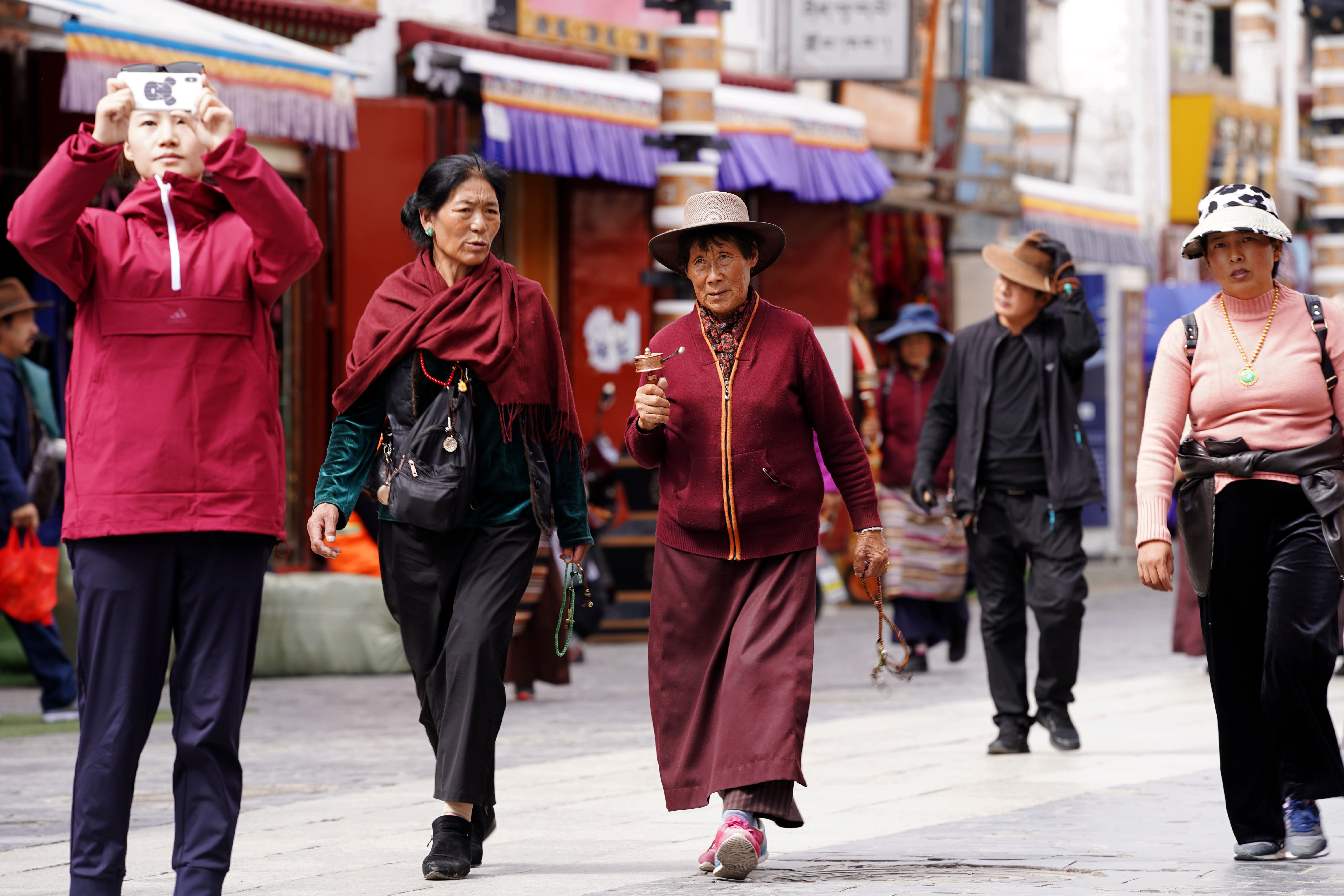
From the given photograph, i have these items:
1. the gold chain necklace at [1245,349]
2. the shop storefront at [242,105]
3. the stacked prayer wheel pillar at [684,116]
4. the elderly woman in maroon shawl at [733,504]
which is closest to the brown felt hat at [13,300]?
the shop storefront at [242,105]

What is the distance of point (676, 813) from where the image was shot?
24.7 ft

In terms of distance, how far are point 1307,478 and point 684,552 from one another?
5.68 feet

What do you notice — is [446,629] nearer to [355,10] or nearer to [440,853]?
[440,853]

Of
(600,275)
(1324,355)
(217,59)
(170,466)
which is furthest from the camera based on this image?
(600,275)

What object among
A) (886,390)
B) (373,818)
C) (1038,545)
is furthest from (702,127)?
(373,818)

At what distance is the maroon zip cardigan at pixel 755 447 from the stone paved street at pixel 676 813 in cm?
94

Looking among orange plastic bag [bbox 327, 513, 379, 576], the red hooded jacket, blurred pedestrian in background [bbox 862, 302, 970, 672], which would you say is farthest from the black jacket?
the red hooded jacket

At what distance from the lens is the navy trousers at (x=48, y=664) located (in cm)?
1052

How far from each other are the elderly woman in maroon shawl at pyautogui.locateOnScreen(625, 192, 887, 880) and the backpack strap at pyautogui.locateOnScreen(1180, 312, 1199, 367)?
96 centimetres

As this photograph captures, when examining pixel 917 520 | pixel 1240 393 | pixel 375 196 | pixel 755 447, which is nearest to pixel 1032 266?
pixel 1240 393

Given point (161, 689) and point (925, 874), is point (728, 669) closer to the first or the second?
point (925, 874)

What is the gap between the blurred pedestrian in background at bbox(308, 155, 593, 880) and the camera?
6207 mm

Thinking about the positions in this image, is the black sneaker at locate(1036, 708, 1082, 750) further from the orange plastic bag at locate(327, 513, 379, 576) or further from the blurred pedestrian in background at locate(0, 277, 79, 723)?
the orange plastic bag at locate(327, 513, 379, 576)

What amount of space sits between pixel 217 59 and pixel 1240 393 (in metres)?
6.53
